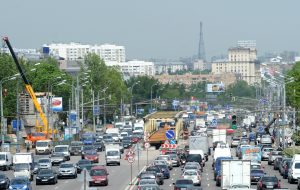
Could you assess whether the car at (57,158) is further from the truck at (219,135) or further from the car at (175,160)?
the truck at (219,135)

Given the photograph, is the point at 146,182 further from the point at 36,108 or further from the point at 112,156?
the point at 36,108

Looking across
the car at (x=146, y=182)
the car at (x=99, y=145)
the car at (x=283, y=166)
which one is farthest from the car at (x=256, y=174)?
the car at (x=99, y=145)

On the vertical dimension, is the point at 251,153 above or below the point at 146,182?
below

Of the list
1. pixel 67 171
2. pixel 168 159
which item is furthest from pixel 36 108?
pixel 67 171

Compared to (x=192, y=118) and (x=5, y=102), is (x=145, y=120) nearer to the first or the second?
(x=5, y=102)

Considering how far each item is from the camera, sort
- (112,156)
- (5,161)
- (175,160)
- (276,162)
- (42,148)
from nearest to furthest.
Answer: (276,162) → (5,161) → (175,160) → (112,156) → (42,148)

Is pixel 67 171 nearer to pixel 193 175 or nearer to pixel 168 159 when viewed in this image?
pixel 168 159

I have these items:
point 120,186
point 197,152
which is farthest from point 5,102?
point 120,186

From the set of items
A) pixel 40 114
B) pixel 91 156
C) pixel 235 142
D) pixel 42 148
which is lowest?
pixel 235 142

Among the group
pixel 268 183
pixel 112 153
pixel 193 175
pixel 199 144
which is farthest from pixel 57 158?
pixel 268 183

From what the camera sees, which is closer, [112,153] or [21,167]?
[21,167]

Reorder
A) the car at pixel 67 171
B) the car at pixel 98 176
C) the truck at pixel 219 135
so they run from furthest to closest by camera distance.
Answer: the truck at pixel 219 135, the car at pixel 67 171, the car at pixel 98 176

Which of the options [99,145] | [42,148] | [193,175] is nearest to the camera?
[193,175]

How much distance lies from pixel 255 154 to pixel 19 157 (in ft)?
58.6
